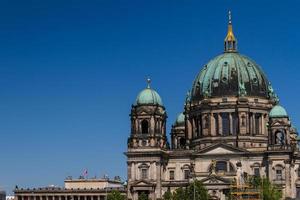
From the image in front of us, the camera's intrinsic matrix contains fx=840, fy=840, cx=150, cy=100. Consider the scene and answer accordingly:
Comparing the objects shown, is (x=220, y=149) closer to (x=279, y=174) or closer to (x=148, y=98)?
(x=279, y=174)

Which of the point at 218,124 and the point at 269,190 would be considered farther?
the point at 218,124

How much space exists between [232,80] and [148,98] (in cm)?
1924

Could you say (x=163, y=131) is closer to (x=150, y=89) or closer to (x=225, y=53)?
(x=150, y=89)

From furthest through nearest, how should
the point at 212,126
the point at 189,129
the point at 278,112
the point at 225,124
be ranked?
the point at 189,129 → the point at 225,124 → the point at 212,126 → the point at 278,112

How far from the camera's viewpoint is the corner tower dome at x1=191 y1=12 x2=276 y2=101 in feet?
595

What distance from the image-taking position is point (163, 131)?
178250mm

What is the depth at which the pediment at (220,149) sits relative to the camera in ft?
565

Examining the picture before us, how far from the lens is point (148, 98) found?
17638cm

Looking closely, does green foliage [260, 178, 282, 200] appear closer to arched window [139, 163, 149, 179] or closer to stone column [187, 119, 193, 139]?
arched window [139, 163, 149, 179]

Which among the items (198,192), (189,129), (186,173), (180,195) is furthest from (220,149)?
(198,192)

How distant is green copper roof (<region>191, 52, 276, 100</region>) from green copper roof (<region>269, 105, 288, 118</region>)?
10303 millimetres

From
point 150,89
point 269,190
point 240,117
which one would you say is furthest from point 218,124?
point 269,190

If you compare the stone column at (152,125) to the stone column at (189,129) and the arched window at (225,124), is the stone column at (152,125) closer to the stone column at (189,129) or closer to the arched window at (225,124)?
the stone column at (189,129)

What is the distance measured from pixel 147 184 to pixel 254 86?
3252cm
